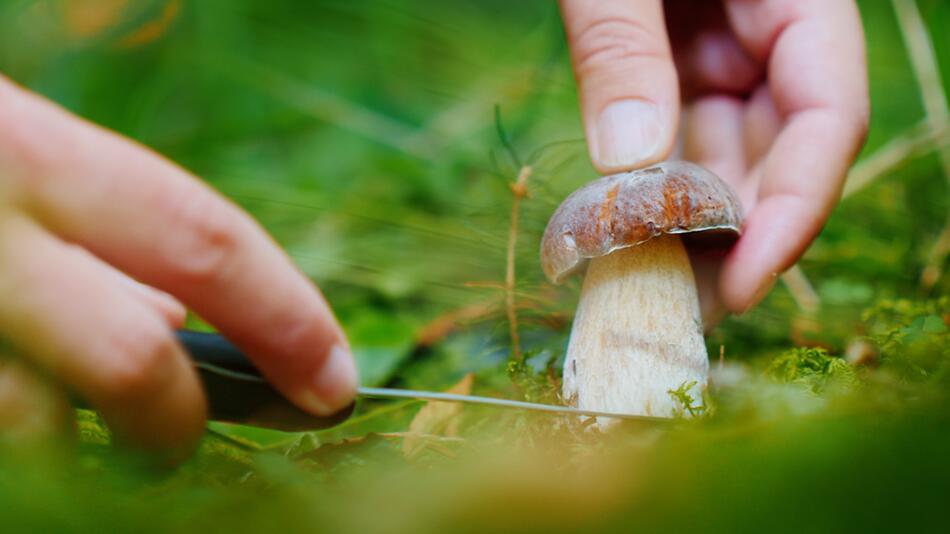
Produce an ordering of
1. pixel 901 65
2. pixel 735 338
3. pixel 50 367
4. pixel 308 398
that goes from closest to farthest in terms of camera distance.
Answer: pixel 50 367 < pixel 308 398 < pixel 735 338 < pixel 901 65

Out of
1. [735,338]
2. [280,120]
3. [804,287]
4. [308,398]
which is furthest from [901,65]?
[308,398]

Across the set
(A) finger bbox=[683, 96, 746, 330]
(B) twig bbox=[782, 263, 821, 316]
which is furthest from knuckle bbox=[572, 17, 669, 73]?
(B) twig bbox=[782, 263, 821, 316]

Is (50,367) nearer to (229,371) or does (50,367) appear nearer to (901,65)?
(229,371)

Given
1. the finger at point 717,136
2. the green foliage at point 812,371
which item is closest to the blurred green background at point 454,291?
the green foliage at point 812,371

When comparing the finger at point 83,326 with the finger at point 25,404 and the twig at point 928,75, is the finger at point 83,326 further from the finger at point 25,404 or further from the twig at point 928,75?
the twig at point 928,75

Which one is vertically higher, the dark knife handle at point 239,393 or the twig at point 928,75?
the twig at point 928,75
